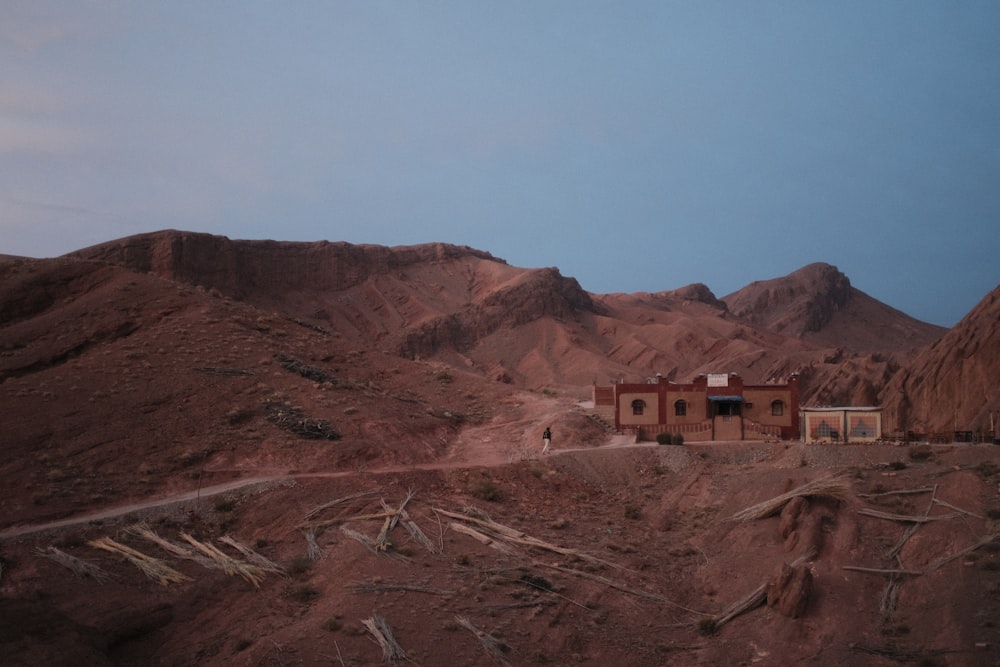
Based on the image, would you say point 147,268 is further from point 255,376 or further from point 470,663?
point 470,663

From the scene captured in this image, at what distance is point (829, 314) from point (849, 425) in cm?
8600

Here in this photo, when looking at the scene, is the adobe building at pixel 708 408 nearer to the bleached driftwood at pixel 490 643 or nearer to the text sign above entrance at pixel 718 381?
the text sign above entrance at pixel 718 381

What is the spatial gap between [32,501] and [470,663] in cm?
1229

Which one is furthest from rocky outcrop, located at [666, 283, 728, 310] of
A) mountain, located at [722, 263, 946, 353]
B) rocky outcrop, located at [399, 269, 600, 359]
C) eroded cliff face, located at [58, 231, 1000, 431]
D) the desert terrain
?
the desert terrain

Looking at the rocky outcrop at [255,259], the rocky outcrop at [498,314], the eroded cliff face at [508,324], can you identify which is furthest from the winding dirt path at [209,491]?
the rocky outcrop at [498,314]

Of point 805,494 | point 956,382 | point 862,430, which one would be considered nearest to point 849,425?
point 862,430

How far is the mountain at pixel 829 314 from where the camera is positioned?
344 ft

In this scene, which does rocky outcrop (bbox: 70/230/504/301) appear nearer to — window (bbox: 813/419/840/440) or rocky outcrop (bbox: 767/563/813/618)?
window (bbox: 813/419/840/440)

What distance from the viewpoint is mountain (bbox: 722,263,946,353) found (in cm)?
10494

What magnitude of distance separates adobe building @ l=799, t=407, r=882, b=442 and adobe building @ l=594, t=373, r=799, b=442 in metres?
2.12

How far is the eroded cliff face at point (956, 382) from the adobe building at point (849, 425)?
42.9 feet

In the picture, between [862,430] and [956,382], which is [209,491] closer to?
[862,430]

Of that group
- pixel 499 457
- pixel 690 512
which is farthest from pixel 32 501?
pixel 690 512

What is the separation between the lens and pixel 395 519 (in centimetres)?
2219
